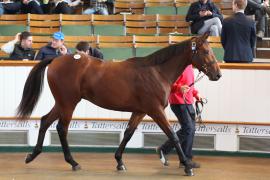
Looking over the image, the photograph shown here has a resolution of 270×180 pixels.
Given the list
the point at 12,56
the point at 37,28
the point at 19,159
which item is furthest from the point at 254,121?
the point at 37,28

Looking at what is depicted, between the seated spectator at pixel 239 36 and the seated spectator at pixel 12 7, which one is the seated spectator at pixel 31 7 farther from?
the seated spectator at pixel 239 36

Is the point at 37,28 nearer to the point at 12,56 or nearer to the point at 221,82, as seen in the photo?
the point at 12,56

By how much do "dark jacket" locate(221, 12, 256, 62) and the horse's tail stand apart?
2.95 metres

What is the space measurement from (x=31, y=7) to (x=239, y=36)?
703 centimetres

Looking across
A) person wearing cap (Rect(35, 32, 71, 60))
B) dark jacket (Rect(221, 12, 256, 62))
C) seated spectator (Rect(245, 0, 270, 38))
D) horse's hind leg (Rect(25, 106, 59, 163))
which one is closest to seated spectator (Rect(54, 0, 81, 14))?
seated spectator (Rect(245, 0, 270, 38))

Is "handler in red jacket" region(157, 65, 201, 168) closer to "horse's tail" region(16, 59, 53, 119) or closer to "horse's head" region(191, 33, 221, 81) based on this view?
"horse's head" region(191, 33, 221, 81)

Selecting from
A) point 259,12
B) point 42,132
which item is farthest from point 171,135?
point 259,12

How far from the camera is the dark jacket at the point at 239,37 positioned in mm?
11102

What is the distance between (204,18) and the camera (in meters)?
14.7

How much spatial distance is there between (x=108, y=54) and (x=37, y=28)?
2.62 m

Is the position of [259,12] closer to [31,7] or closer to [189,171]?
[31,7]

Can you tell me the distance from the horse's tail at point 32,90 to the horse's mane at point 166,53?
1.45 metres

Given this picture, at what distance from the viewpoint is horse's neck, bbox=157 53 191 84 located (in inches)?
369

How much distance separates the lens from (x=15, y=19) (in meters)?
16.2
